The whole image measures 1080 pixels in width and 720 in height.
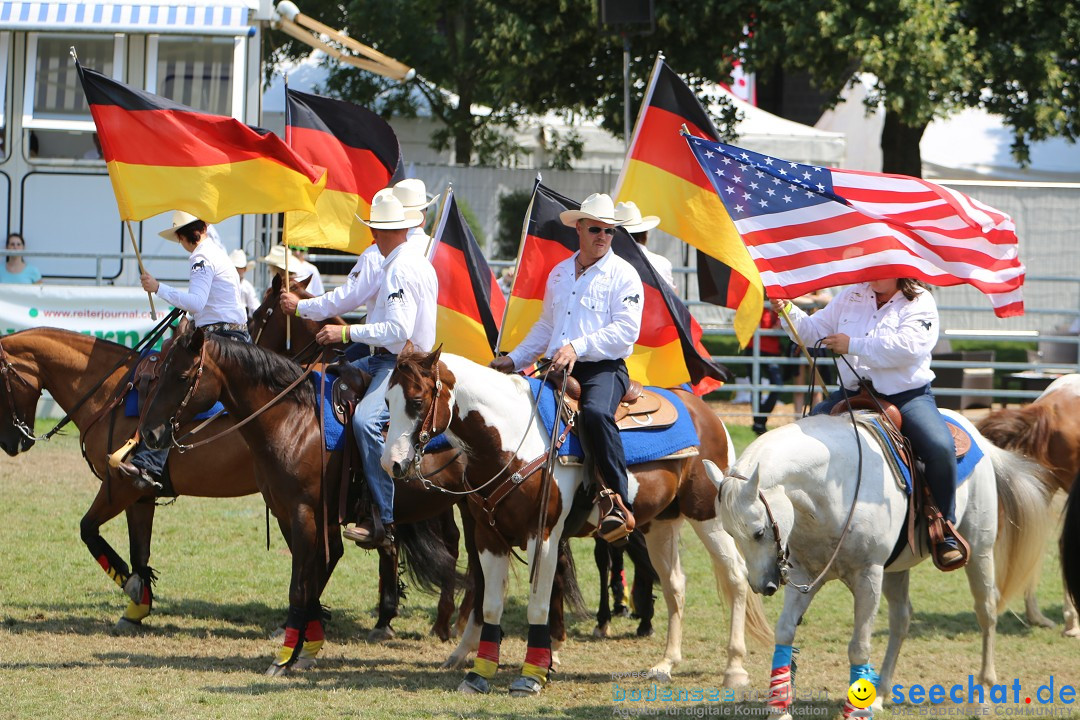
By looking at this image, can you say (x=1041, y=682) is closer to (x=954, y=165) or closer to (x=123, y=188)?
(x=123, y=188)

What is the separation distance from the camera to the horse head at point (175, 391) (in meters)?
7.11

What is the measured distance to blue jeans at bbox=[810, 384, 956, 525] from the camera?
6.56 metres

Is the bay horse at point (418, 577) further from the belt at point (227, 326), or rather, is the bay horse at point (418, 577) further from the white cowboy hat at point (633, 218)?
the white cowboy hat at point (633, 218)

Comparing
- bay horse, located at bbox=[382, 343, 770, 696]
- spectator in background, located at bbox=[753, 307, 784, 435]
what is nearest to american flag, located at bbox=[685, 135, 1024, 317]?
bay horse, located at bbox=[382, 343, 770, 696]

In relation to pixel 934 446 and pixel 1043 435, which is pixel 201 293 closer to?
pixel 934 446

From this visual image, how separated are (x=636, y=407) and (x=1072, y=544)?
8.65ft

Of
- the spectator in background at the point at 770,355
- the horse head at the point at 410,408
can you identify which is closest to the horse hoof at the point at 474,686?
the horse head at the point at 410,408

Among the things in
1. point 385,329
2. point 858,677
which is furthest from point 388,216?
point 858,677

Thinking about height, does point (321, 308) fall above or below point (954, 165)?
below

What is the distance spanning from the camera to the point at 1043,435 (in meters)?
8.96

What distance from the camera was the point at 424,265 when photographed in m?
7.43

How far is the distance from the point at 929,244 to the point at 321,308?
3585mm

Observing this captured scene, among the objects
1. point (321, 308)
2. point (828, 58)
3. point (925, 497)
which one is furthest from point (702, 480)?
point (828, 58)

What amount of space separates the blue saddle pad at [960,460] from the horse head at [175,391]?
3771 mm
